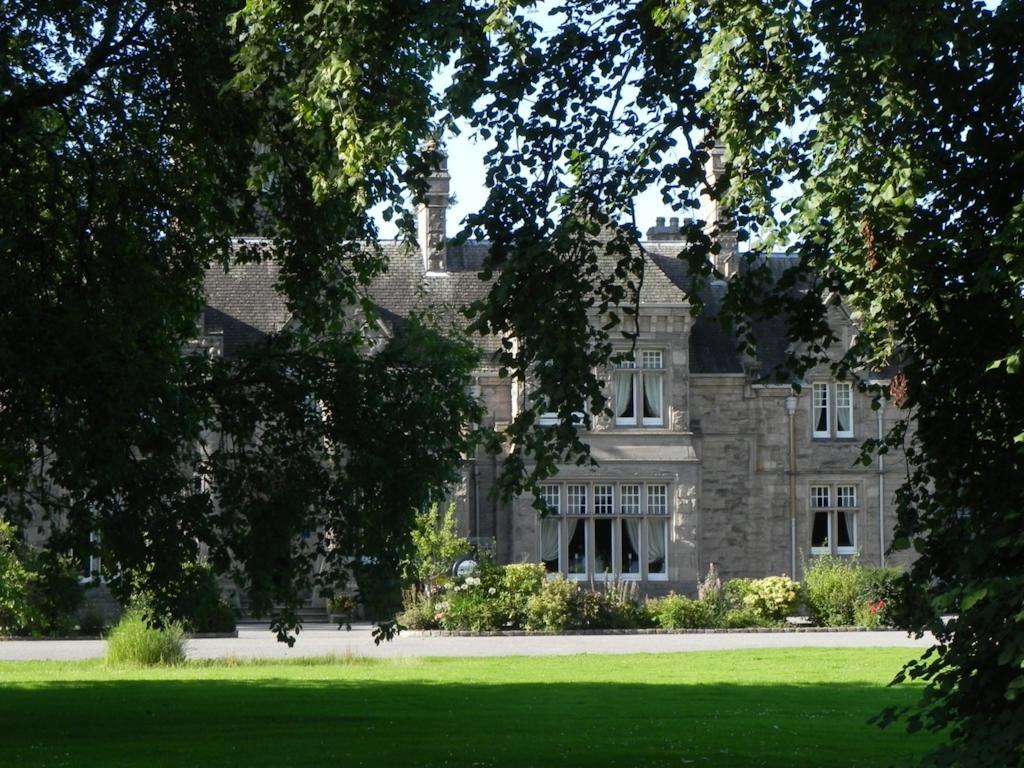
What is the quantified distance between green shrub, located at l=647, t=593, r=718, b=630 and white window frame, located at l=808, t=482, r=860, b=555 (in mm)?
7630

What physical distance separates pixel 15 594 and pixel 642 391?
53.3 feet

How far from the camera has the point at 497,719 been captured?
53.8 feet

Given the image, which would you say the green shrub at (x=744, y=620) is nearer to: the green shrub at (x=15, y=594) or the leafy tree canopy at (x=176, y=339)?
the green shrub at (x=15, y=594)

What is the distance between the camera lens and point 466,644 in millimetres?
28500

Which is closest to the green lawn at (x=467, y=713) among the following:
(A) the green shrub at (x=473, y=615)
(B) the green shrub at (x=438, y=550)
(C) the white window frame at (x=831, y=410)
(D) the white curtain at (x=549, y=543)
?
(A) the green shrub at (x=473, y=615)

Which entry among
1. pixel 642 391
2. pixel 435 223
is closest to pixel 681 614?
pixel 642 391

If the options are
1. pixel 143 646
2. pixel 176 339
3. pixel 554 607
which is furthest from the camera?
pixel 554 607

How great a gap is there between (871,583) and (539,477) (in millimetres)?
25979

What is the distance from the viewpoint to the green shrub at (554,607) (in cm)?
3173

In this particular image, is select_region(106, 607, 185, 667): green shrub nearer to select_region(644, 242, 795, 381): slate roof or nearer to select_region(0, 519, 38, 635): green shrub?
select_region(0, 519, 38, 635): green shrub

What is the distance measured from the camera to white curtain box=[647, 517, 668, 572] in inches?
1544

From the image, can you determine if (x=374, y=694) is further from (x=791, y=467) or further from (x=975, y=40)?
(x=791, y=467)

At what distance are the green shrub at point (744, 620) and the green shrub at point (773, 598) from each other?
10 centimetres

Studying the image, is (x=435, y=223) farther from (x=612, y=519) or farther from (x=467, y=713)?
(x=467, y=713)
